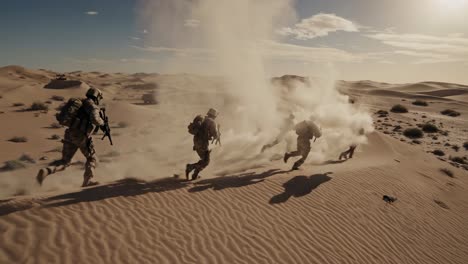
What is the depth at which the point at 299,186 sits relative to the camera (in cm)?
823

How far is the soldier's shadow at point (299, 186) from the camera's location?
24.4ft

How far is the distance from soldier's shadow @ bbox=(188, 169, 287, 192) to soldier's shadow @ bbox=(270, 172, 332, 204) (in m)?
0.69

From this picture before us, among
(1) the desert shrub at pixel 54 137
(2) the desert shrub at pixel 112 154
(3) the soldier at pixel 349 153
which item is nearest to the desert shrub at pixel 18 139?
(1) the desert shrub at pixel 54 137

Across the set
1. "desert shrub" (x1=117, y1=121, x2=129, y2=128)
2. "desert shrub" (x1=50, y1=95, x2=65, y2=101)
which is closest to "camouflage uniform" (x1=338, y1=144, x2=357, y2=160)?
"desert shrub" (x1=117, y1=121, x2=129, y2=128)

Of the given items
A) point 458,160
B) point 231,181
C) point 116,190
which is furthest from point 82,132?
point 458,160

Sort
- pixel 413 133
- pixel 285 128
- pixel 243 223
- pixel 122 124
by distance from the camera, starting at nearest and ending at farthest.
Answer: pixel 243 223 < pixel 285 128 < pixel 122 124 < pixel 413 133

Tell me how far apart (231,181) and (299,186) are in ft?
5.36

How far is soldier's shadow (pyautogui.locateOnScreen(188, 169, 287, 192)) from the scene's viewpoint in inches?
295

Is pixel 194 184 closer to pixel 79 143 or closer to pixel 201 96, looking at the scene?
pixel 79 143

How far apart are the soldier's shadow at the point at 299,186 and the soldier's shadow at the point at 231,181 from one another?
688 millimetres

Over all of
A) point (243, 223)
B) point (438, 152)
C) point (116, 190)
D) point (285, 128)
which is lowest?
point (438, 152)

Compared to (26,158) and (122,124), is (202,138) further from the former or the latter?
(122,124)

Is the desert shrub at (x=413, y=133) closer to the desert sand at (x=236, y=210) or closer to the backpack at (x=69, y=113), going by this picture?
the desert sand at (x=236, y=210)

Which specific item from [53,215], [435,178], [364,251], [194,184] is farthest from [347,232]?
[435,178]
